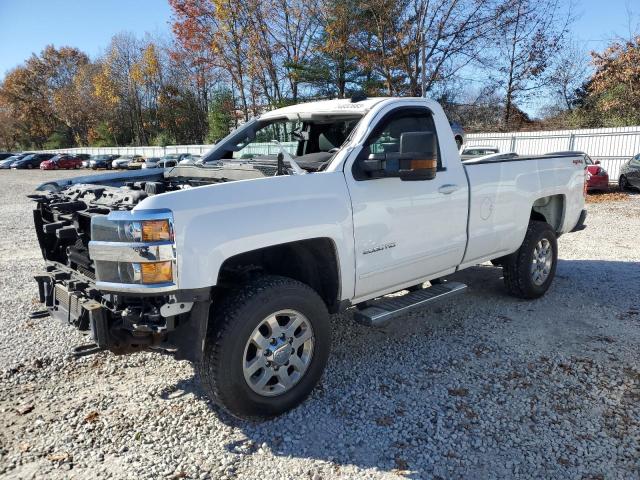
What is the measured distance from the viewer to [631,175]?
1550 cm

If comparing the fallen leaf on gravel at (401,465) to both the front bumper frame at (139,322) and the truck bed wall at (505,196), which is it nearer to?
the front bumper frame at (139,322)

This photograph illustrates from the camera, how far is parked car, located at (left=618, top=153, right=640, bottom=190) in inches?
602

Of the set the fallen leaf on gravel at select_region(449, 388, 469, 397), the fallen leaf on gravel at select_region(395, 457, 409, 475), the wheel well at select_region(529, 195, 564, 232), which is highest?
the wheel well at select_region(529, 195, 564, 232)

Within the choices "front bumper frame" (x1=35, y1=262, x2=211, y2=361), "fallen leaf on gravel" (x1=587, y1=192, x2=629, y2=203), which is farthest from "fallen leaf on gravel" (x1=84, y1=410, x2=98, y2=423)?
"fallen leaf on gravel" (x1=587, y1=192, x2=629, y2=203)

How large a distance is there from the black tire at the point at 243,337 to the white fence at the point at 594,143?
727 inches

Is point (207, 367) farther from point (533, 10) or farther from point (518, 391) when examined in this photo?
point (533, 10)

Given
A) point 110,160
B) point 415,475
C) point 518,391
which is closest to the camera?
point 415,475

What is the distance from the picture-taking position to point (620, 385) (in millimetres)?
3641

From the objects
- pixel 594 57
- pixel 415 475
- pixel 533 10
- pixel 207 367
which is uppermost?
pixel 533 10

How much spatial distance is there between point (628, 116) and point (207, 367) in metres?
28.0

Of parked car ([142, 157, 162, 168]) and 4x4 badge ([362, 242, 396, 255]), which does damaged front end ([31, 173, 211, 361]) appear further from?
parked car ([142, 157, 162, 168])

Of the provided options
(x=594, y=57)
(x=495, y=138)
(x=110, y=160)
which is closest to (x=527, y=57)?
(x=594, y=57)

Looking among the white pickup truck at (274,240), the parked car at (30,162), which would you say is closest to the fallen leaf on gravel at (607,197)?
the white pickup truck at (274,240)

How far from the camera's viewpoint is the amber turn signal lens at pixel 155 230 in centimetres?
271
